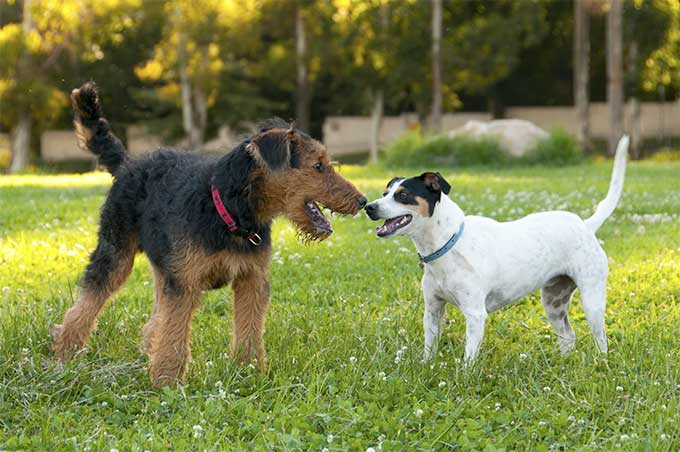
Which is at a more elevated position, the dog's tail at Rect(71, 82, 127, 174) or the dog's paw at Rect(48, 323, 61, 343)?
the dog's tail at Rect(71, 82, 127, 174)

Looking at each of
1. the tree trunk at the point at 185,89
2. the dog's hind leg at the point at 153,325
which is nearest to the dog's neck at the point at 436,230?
the dog's hind leg at the point at 153,325

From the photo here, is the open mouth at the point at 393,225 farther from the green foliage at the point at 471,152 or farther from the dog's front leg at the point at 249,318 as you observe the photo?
the green foliage at the point at 471,152

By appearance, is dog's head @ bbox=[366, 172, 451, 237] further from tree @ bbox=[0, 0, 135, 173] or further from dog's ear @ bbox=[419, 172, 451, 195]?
tree @ bbox=[0, 0, 135, 173]

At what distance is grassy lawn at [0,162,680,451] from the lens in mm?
4062

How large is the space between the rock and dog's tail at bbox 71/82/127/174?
1674 centimetres

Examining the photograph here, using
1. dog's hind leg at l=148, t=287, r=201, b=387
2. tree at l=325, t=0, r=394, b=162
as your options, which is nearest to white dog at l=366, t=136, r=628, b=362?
dog's hind leg at l=148, t=287, r=201, b=387

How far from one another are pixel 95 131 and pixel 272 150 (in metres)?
1.67

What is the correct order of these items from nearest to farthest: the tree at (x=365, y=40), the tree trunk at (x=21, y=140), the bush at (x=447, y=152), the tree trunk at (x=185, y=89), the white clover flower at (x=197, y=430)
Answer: the white clover flower at (x=197, y=430)
the bush at (x=447, y=152)
the tree at (x=365, y=40)
the tree trunk at (x=21, y=140)
the tree trunk at (x=185, y=89)

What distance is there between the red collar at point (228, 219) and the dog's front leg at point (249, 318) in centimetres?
29

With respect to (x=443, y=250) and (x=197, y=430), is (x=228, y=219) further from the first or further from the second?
(x=443, y=250)

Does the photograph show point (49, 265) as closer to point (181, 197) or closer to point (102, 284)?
point (102, 284)

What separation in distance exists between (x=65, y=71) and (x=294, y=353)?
31.6 metres

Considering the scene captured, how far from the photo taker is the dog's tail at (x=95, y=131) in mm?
5508

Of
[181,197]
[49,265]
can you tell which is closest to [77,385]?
[181,197]
